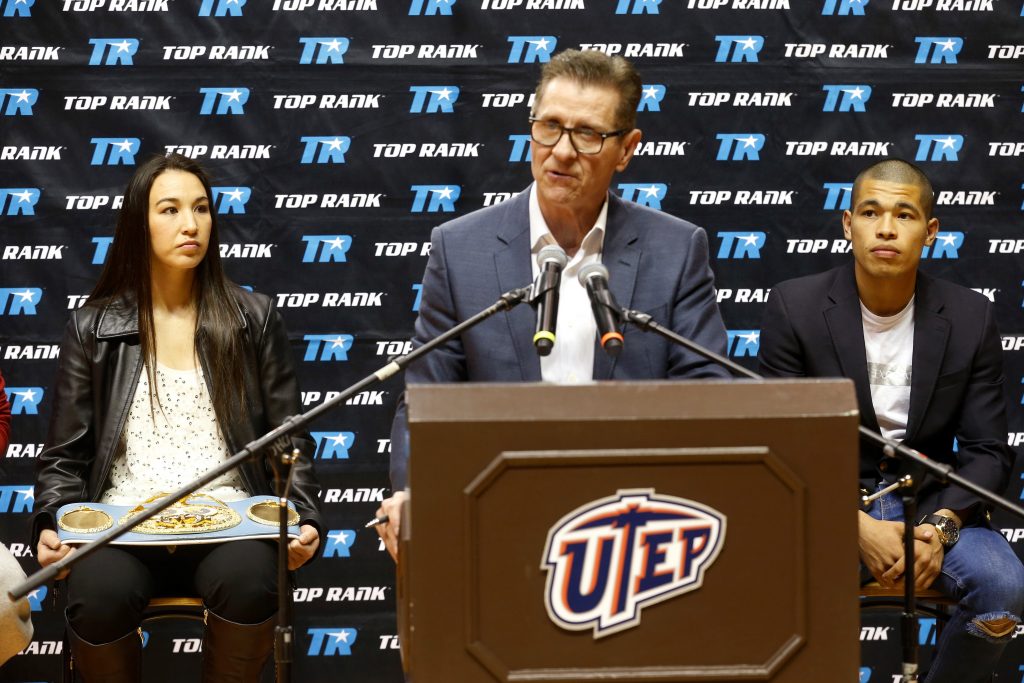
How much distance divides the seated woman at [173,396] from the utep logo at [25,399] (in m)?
0.81

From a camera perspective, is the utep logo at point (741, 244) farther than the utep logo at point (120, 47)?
Yes

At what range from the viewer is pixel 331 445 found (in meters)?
4.27

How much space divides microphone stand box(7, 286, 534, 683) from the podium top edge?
28 cm

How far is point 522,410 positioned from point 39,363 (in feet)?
9.26

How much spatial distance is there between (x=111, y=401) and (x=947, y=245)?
295 cm

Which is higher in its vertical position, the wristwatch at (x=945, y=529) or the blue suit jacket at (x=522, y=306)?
the blue suit jacket at (x=522, y=306)

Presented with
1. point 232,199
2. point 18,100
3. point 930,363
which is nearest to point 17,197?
point 18,100

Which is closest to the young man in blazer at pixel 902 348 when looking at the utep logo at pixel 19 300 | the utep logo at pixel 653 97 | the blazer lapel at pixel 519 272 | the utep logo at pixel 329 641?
the utep logo at pixel 653 97

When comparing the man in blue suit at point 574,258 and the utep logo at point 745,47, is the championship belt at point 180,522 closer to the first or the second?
the man in blue suit at point 574,258

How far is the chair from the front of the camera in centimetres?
323

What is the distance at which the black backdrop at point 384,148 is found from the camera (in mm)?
4191

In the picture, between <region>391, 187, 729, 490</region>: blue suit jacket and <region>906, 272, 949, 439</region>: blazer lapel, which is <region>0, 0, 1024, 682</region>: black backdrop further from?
<region>391, 187, 729, 490</region>: blue suit jacket

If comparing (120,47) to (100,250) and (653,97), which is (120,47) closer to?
(100,250)

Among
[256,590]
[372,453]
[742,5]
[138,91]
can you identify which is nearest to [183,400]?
[256,590]
